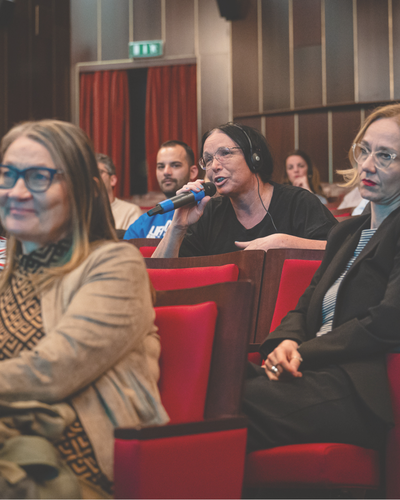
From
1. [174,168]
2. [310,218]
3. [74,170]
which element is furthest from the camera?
[174,168]

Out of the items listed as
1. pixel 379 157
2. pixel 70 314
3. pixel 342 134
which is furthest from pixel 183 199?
pixel 342 134

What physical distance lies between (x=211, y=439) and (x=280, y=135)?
19.7ft

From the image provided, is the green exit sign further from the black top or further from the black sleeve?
the black sleeve

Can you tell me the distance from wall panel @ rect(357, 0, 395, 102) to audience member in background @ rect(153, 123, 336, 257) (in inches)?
164

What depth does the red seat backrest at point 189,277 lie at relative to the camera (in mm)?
1654

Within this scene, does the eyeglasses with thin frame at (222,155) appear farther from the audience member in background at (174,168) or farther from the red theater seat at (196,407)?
the audience member in background at (174,168)

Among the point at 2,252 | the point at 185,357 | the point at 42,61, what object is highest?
the point at 42,61

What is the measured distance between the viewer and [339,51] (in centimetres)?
641

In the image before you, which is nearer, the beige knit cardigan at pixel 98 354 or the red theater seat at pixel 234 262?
the beige knit cardigan at pixel 98 354

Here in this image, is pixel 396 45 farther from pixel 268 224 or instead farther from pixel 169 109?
pixel 268 224

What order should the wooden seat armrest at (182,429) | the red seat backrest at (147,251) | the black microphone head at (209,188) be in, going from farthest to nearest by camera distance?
the red seat backrest at (147,251) → the black microphone head at (209,188) → the wooden seat armrest at (182,429)

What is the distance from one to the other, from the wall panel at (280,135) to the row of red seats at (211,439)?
5487 mm

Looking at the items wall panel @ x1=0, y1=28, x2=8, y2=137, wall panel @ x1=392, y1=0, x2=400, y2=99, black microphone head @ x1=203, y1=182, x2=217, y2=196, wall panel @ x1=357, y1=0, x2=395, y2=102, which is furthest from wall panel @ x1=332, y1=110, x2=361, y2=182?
black microphone head @ x1=203, y1=182, x2=217, y2=196

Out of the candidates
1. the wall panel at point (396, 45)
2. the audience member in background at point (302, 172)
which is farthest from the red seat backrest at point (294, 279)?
the wall panel at point (396, 45)
